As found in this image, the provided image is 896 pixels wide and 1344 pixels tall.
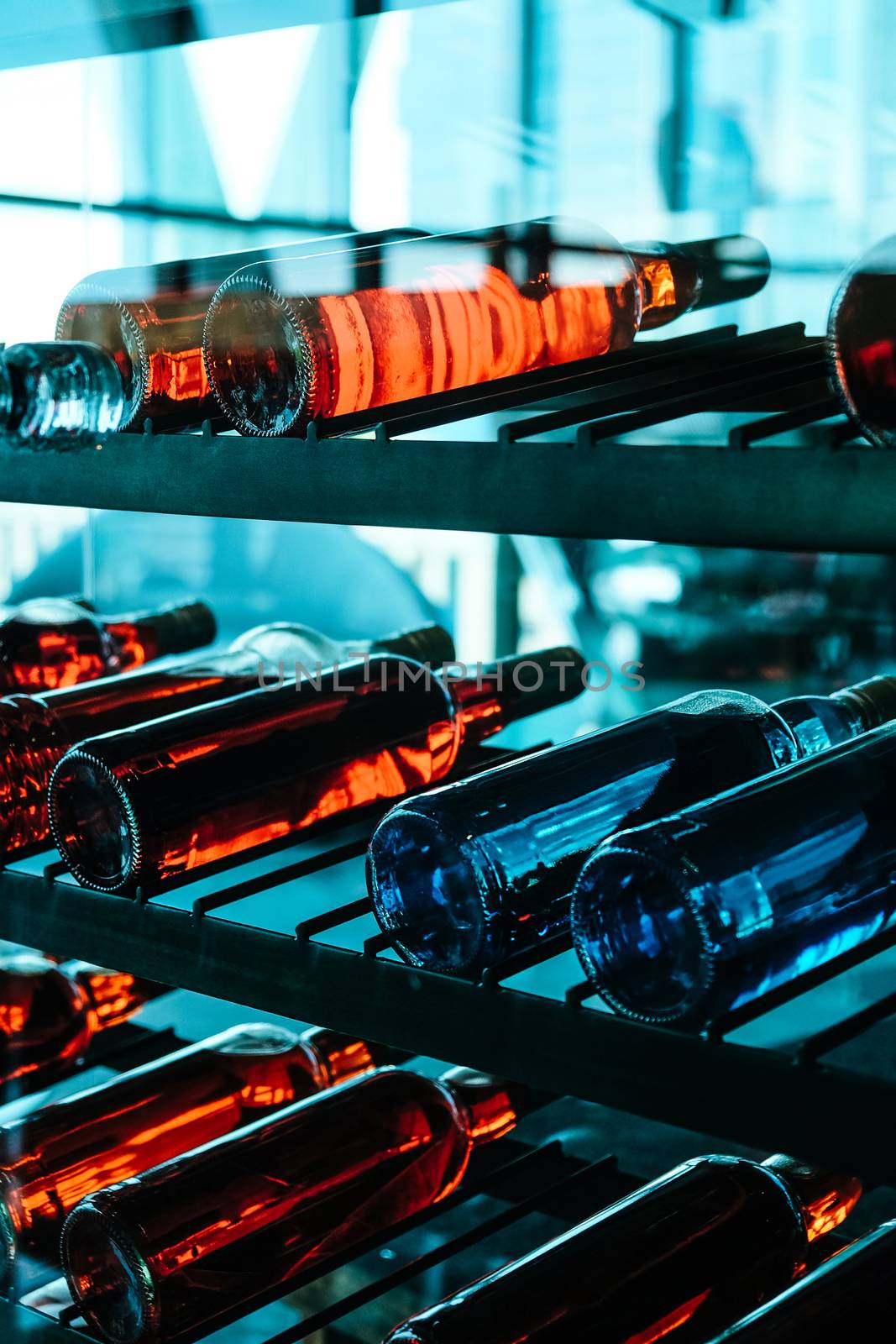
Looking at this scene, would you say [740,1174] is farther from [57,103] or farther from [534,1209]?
[57,103]

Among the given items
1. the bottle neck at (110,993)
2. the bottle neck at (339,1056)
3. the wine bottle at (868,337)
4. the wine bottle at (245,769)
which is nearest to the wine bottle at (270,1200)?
the bottle neck at (339,1056)

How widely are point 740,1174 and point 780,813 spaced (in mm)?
295

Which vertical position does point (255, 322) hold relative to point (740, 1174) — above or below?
above

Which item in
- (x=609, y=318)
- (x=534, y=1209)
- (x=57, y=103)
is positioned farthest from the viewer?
(x=57, y=103)

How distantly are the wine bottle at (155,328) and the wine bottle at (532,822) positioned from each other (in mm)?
256

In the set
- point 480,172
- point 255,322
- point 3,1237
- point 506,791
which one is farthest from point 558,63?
point 3,1237

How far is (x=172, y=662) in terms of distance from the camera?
3.06 ft

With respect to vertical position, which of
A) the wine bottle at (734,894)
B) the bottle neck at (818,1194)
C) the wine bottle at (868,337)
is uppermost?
the wine bottle at (868,337)

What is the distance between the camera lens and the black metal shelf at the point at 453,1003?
46cm

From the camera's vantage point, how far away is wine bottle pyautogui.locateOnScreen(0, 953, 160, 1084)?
109cm

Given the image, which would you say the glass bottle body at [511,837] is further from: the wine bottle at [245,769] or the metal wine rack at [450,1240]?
the metal wine rack at [450,1240]

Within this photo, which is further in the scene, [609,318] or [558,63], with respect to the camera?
[558,63]

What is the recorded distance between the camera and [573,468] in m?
0.52

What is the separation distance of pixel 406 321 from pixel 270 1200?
1.59 ft
